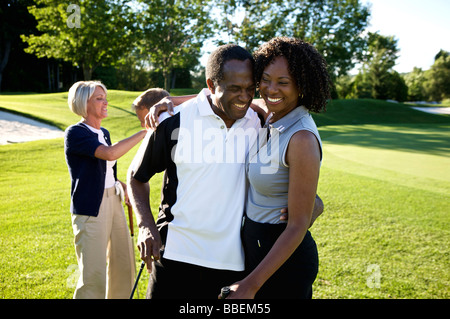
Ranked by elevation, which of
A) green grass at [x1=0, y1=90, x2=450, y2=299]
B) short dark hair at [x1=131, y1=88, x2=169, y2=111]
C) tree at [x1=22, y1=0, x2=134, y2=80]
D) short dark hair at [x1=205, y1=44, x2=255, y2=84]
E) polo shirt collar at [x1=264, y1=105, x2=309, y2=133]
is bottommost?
green grass at [x1=0, y1=90, x2=450, y2=299]

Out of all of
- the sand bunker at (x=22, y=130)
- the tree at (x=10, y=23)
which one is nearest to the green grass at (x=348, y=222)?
the sand bunker at (x=22, y=130)

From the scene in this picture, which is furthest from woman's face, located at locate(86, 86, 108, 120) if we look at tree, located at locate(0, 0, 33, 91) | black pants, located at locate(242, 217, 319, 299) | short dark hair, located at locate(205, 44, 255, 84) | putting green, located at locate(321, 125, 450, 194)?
tree, located at locate(0, 0, 33, 91)

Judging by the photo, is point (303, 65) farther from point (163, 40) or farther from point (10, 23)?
point (10, 23)

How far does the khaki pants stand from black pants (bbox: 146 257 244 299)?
1.38m

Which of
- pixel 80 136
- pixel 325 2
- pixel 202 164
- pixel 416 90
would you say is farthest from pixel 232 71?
pixel 416 90

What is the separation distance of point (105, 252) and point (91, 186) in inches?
27.6

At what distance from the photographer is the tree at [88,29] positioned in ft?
76.8

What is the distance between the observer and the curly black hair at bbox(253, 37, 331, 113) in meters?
2.18

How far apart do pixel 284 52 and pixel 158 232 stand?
1444 millimetres

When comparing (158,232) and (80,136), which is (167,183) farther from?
(80,136)

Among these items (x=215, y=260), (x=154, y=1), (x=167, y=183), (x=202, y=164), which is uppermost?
(x=154, y=1)

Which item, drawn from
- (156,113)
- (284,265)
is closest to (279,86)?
(156,113)

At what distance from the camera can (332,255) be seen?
5191mm

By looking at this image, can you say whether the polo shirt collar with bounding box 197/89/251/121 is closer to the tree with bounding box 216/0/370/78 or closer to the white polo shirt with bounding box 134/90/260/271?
the white polo shirt with bounding box 134/90/260/271
